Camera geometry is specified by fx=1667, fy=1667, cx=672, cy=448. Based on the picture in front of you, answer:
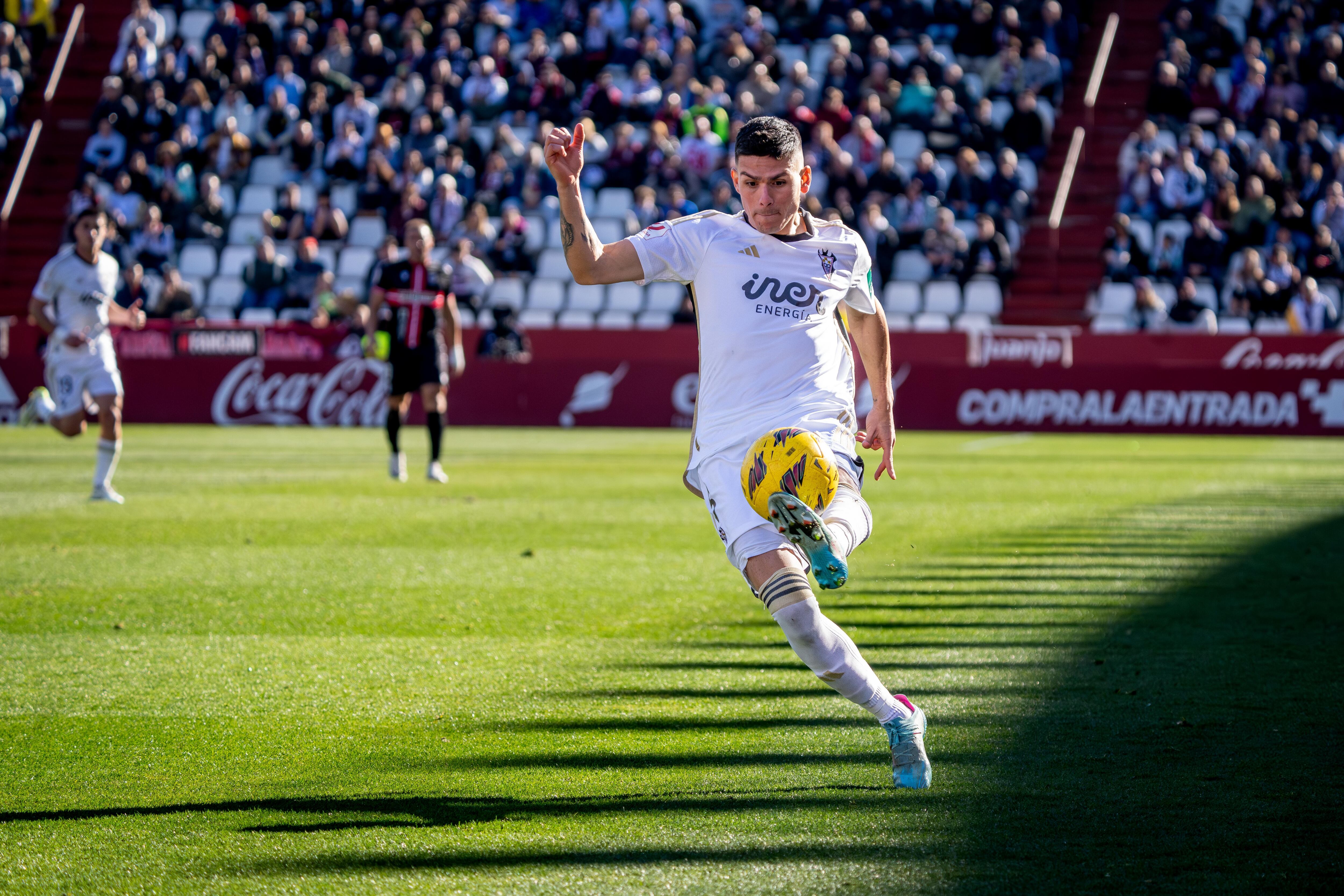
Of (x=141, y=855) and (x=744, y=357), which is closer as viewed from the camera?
(x=141, y=855)

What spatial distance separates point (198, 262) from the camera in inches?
1104

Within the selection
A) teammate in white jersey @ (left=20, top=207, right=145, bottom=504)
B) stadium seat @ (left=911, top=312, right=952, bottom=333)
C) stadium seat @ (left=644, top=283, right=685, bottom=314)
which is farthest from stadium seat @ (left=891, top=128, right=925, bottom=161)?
teammate in white jersey @ (left=20, top=207, right=145, bottom=504)

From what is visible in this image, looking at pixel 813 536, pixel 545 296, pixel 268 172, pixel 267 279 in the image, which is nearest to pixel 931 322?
pixel 545 296

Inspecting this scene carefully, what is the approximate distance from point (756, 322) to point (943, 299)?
2121cm

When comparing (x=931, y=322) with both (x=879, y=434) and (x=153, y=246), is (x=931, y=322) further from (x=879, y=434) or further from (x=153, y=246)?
(x=879, y=434)

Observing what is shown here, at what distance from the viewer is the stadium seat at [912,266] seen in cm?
2609

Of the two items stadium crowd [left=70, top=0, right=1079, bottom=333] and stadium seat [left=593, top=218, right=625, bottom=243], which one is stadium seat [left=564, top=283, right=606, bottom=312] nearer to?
stadium crowd [left=70, top=0, right=1079, bottom=333]

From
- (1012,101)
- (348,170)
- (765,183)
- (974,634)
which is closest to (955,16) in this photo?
(1012,101)

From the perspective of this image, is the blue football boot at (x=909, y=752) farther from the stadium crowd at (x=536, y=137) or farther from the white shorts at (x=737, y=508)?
the stadium crowd at (x=536, y=137)

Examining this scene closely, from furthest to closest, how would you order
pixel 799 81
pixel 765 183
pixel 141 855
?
A: pixel 799 81 < pixel 765 183 < pixel 141 855

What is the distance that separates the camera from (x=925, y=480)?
52.1ft

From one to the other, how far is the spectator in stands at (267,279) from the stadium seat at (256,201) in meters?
2.24

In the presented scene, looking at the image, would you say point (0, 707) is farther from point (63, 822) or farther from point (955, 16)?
point (955, 16)

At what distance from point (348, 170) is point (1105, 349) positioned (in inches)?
516
